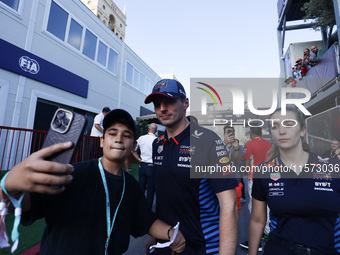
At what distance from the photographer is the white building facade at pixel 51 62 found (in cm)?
643

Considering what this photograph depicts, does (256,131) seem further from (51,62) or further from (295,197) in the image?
(51,62)

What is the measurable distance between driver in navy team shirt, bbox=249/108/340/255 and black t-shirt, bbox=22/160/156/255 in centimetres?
127

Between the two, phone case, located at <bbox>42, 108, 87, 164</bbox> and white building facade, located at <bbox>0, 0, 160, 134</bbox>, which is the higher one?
white building facade, located at <bbox>0, 0, 160, 134</bbox>

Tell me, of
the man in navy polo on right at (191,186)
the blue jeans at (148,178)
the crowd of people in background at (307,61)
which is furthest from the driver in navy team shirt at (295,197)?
the crowd of people in background at (307,61)

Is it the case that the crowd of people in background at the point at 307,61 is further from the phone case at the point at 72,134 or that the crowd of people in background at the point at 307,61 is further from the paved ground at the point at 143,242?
the phone case at the point at 72,134

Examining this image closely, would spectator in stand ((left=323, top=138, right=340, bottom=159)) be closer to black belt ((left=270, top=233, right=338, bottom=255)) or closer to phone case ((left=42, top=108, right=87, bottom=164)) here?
black belt ((left=270, top=233, right=338, bottom=255))

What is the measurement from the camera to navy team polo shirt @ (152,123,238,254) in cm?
145

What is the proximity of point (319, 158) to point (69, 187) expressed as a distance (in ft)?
7.09

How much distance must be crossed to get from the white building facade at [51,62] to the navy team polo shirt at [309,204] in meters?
8.16

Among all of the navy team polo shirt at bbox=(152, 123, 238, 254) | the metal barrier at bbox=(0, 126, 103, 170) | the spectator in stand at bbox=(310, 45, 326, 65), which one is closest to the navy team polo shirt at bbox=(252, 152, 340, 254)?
the navy team polo shirt at bbox=(152, 123, 238, 254)

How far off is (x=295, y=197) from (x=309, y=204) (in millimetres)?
101

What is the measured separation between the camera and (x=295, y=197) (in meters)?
1.54

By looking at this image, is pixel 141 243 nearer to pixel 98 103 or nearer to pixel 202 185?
pixel 202 185

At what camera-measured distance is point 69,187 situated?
1.20 m
